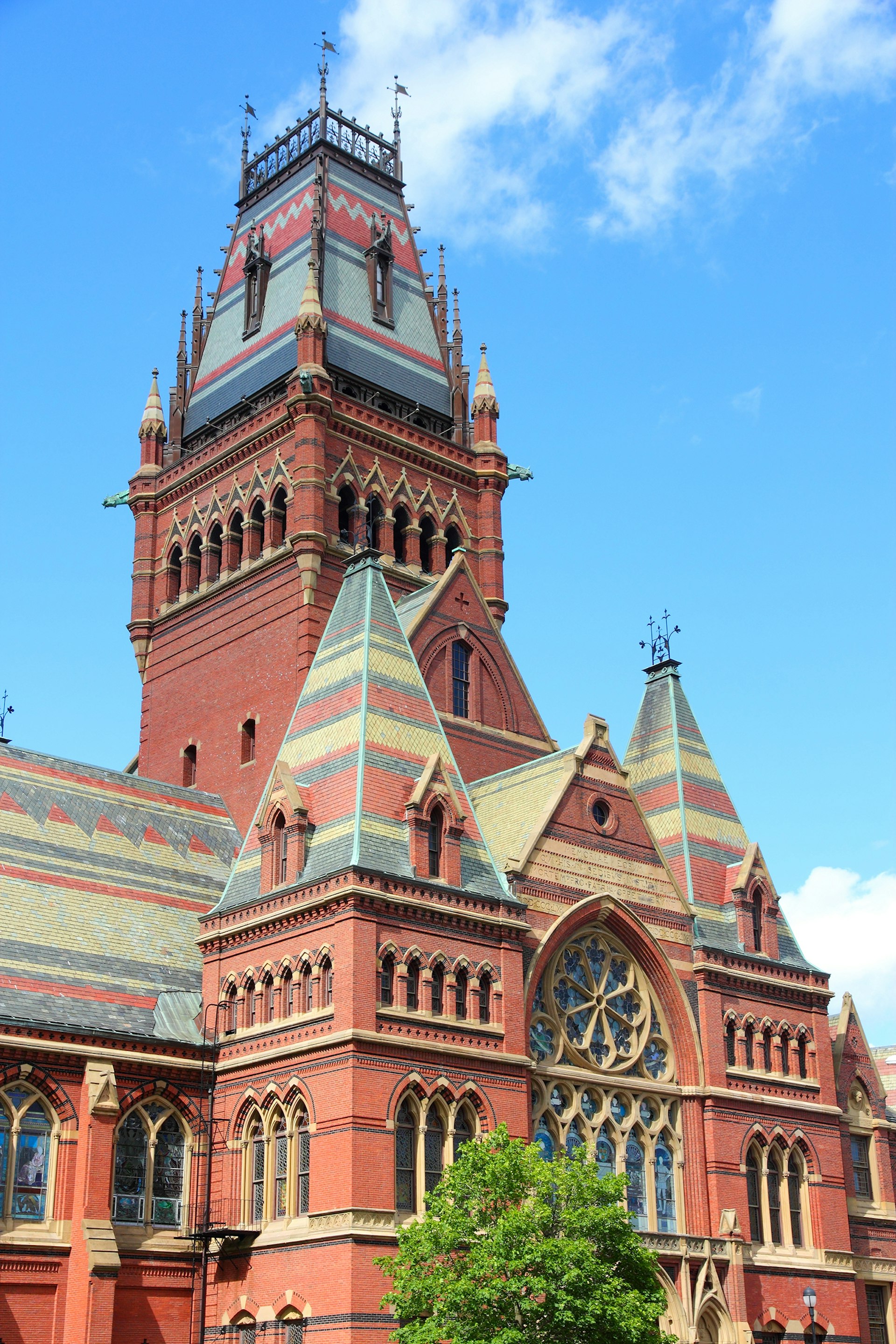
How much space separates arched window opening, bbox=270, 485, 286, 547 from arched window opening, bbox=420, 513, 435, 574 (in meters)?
5.65

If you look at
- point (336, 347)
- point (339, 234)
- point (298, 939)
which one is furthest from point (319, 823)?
point (339, 234)

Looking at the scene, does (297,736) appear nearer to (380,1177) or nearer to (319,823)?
(319,823)

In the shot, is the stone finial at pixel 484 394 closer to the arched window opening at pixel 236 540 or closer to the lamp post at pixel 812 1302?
the arched window opening at pixel 236 540

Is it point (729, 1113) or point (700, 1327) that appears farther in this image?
point (729, 1113)

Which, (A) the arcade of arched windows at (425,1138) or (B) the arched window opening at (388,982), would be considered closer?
(A) the arcade of arched windows at (425,1138)

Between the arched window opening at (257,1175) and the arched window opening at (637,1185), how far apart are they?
32.3 ft

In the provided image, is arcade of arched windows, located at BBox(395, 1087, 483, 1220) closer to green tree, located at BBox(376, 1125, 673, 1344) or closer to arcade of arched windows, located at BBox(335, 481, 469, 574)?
green tree, located at BBox(376, 1125, 673, 1344)

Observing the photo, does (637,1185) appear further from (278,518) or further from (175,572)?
(175,572)

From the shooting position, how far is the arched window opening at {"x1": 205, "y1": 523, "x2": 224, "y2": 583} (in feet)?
201

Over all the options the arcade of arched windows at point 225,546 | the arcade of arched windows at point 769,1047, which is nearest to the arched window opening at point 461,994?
the arcade of arched windows at point 769,1047

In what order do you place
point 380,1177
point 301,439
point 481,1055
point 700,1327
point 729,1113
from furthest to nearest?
point 301,439, point 729,1113, point 700,1327, point 481,1055, point 380,1177

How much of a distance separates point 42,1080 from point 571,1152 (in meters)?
13.5

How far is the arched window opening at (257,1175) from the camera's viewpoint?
4062 centimetres

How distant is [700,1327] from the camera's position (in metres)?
44.3
